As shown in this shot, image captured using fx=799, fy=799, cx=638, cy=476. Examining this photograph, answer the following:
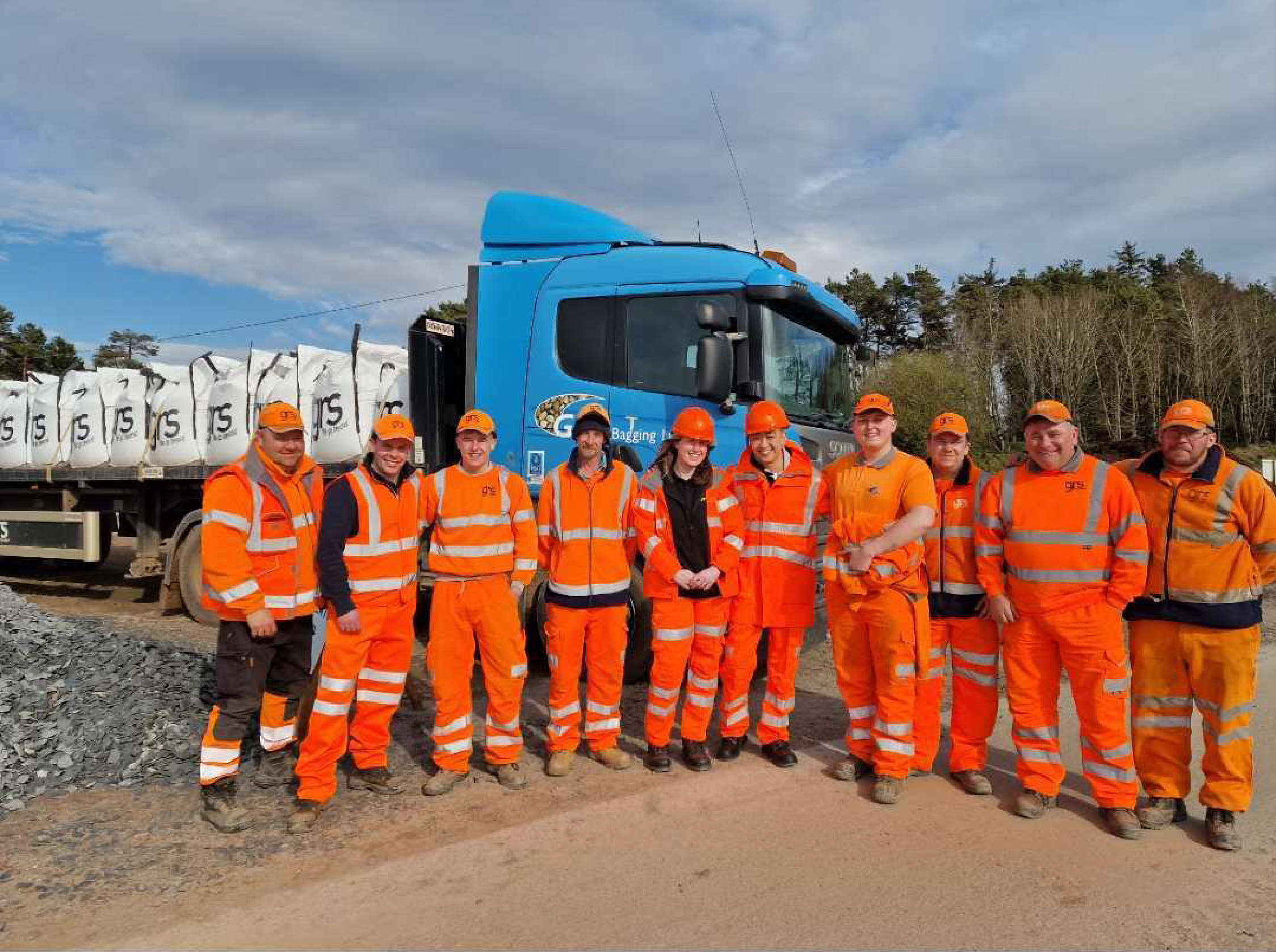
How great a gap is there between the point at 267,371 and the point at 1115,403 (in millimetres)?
31520

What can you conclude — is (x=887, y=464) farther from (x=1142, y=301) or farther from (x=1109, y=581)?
(x=1142, y=301)

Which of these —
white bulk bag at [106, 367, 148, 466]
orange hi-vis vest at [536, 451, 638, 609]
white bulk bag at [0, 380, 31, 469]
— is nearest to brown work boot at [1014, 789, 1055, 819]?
orange hi-vis vest at [536, 451, 638, 609]

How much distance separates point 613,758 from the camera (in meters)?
3.81

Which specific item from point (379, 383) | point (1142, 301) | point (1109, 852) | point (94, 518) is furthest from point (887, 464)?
point (1142, 301)

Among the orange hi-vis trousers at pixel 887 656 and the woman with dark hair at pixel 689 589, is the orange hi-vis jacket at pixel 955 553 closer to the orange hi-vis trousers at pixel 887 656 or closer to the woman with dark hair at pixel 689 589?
the orange hi-vis trousers at pixel 887 656

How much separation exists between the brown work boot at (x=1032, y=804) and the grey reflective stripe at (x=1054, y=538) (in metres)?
1.05

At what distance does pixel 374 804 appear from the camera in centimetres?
341

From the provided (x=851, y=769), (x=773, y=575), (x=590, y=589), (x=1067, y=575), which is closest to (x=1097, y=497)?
(x=1067, y=575)

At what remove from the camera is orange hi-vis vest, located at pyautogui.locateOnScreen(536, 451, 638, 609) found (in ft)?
12.3

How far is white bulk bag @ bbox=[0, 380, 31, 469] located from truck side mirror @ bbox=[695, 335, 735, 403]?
7473 millimetres

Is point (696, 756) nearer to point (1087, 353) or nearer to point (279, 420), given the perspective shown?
point (279, 420)

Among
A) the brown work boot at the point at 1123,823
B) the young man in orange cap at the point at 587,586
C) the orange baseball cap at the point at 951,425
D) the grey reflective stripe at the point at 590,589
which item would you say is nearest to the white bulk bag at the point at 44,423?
the young man in orange cap at the point at 587,586

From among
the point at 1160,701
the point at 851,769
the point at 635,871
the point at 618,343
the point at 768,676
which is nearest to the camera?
the point at 635,871

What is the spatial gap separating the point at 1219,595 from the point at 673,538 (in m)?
2.20
